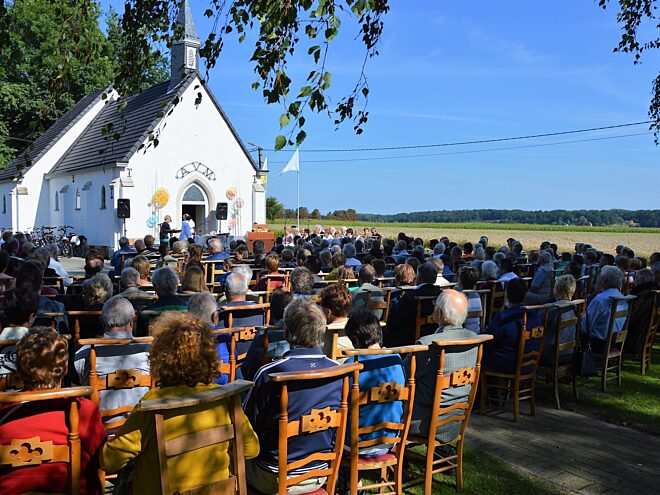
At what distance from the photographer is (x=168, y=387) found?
267 cm

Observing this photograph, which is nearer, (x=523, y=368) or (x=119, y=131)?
(x=523, y=368)

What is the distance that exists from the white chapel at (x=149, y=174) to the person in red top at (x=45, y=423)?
24.1m

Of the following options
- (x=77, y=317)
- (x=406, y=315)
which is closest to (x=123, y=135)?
(x=77, y=317)

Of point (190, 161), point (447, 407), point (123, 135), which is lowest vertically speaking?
point (447, 407)

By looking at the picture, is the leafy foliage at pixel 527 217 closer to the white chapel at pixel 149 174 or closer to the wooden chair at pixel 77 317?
the white chapel at pixel 149 174

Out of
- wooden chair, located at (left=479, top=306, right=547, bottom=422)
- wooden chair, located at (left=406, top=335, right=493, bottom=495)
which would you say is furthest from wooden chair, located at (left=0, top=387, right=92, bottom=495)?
wooden chair, located at (left=479, top=306, right=547, bottom=422)

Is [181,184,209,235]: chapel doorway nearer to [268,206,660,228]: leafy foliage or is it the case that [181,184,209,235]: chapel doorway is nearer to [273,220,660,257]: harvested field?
[273,220,660,257]: harvested field

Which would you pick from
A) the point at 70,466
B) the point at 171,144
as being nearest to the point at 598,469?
the point at 70,466

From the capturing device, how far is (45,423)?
2508 millimetres

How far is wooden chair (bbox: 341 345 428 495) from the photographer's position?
3.34 meters

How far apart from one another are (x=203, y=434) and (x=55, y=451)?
0.59 meters

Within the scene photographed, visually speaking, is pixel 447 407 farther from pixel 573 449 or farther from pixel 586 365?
pixel 586 365

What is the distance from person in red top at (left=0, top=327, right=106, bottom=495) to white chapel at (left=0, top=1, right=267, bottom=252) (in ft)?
79.0

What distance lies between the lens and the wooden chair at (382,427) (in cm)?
334
